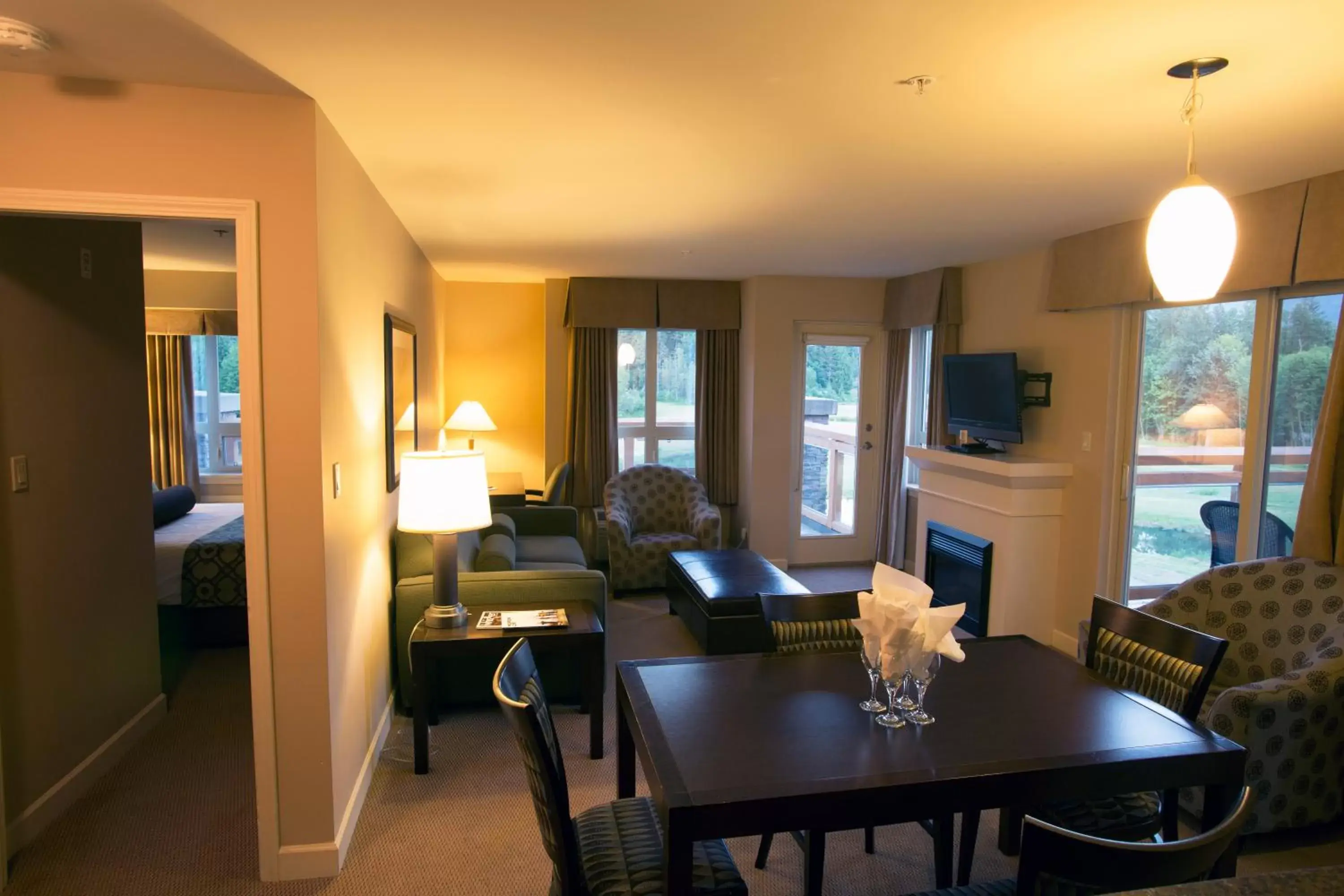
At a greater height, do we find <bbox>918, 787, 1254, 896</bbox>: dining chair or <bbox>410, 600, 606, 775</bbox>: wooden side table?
<bbox>918, 787, 1254, 896</bbox>: dining chair

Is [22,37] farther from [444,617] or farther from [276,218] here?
[444,617]

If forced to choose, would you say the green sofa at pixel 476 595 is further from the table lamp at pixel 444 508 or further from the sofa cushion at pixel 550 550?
the sofa cushion at pixel 550 550

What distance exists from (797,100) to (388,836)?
9.14 ft

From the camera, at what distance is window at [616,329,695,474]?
22.4 ft

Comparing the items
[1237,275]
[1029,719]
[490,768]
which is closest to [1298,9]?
[1029,719]

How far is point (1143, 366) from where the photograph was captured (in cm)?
423

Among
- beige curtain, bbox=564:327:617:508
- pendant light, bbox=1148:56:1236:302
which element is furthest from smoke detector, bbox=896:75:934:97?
beige curtain, bbox=564:327:617:508

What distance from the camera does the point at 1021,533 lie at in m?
4.62

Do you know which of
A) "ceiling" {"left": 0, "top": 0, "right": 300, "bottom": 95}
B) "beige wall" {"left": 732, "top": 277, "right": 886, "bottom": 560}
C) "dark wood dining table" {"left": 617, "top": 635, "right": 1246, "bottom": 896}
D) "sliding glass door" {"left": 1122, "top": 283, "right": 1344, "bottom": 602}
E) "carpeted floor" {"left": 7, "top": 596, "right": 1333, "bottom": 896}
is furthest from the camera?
"beige wall" {"left": 732, "top": 277, "right": 886, "bottom": 560}

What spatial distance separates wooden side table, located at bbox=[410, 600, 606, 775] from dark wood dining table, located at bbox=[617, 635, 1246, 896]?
1.00 meters

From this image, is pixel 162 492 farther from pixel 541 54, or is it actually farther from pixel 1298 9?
pixel 1298 9

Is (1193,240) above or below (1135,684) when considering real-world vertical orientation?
above

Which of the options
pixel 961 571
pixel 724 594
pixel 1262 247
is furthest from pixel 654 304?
pixel 1262 247

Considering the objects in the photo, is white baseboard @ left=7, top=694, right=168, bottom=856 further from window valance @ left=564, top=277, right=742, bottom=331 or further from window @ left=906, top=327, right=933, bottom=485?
window @ left=906, top=327, right=933, bottom=485
